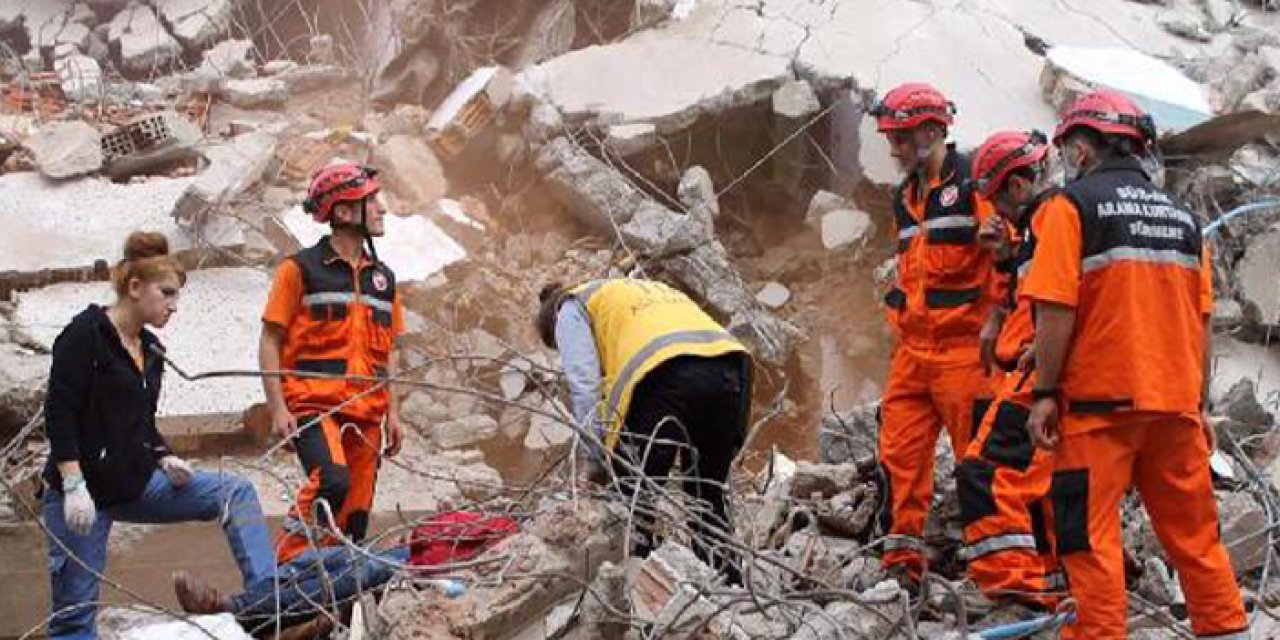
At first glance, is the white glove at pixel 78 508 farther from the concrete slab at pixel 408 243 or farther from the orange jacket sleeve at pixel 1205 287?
the orange jacket sleeve at pixel 1205 287

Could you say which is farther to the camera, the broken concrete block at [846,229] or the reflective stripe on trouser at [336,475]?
the broken concrete block at [846,229]

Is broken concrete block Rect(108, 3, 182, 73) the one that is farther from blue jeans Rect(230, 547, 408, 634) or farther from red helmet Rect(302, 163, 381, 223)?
blue jeans Rect(230, 547, 408, 634)

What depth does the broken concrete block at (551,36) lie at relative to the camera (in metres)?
8.34

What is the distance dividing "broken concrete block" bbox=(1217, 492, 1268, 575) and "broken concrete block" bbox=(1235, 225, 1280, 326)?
92.1 inches

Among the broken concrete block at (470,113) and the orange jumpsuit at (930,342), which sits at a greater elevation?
the broken concrete block at (470,113)

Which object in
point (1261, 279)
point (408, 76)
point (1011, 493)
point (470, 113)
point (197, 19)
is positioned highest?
point (197, 19)

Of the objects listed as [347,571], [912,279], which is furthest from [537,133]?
[347,571]

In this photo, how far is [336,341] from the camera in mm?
4426

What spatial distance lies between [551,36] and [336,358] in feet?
14.5

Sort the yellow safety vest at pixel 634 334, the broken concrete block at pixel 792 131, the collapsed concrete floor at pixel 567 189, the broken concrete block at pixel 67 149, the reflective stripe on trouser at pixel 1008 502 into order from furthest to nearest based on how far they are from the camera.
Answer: the broken concrete block at pixel 792 131
the broken concrete block at pixel 67 149
the collapsed concrete floor at pixel 567 189
the yellow safety vest at pixel 634 334
the reflective stripe on trouser at pixel 1008 502

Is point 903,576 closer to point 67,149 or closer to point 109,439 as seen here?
point 109,439

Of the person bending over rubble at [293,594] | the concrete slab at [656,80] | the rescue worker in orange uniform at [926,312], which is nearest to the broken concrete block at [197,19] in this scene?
the concrete slab at [656,80]

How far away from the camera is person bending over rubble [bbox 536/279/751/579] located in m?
4.01

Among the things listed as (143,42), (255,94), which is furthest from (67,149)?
(143,42)
